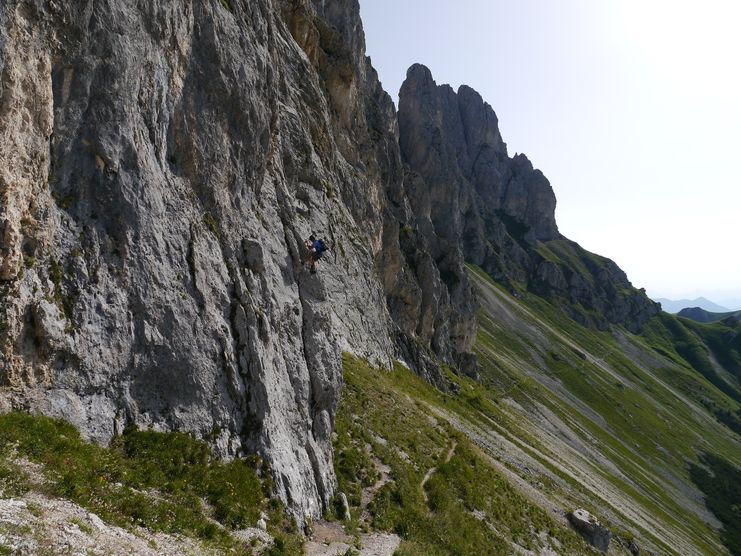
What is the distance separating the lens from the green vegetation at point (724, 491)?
99625 mm

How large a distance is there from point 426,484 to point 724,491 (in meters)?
145

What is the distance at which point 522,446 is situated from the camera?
62.2m

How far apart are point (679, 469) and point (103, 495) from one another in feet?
503

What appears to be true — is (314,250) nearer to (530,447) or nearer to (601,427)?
(530,447)

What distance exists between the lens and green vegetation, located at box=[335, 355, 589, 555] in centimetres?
2183

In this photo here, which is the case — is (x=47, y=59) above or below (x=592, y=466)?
above

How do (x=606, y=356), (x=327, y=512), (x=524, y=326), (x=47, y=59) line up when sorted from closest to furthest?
(x=47, y=59)
(x=327, y=512)
(x=524, y=326)
(x=606, y=356)

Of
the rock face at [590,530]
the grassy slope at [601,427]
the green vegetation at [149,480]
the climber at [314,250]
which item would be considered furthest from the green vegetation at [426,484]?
the grassy slope at [601,427]

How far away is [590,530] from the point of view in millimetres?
37062

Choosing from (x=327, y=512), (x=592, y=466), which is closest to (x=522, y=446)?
(x=592, y=466)

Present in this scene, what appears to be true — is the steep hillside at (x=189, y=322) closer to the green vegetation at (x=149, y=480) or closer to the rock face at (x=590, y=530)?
the green vegetation at (x=149, y=480)

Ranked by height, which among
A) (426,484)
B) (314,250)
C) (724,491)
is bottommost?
(724,491)

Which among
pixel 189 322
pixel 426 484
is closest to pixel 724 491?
pixel 426 484

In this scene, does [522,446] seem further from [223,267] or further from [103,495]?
[103,495]
